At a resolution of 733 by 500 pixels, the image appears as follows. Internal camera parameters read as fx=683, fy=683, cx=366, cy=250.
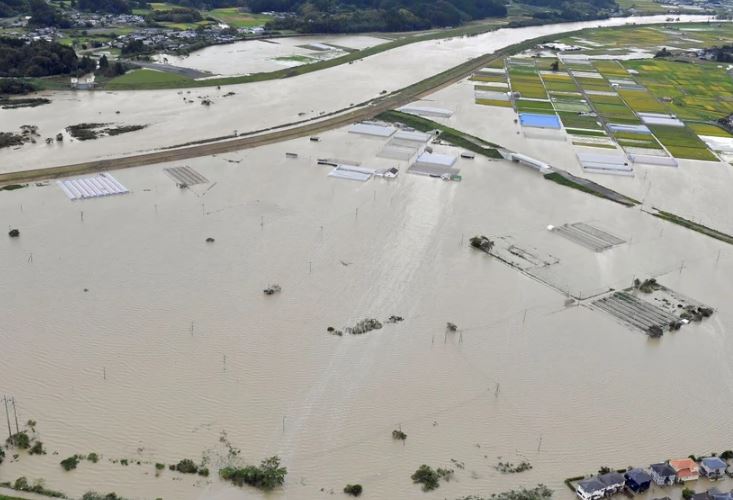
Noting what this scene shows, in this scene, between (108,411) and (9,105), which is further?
(9,105)

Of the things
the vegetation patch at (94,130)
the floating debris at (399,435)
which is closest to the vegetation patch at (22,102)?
the vegetation patch at (94,130)

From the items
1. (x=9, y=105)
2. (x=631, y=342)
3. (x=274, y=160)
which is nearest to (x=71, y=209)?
(x=274, y=160)

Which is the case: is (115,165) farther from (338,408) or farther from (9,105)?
(338,408)

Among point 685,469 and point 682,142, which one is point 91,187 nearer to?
point 685,469

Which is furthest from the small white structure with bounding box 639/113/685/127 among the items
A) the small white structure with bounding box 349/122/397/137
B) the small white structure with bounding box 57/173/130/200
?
the small white structure with bounding box 57/173/130/200

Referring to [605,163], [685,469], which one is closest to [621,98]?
[605,163]

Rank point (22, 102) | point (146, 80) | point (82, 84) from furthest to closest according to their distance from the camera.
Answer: point (146, 80), point (82, 84), point (22, 102)

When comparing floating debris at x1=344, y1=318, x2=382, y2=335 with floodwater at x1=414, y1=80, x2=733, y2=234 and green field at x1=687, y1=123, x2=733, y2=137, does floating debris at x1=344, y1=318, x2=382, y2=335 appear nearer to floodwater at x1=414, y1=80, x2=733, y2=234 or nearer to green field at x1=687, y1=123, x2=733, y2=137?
floodwater at x1=414, y1=80, x2=733, y2=234
